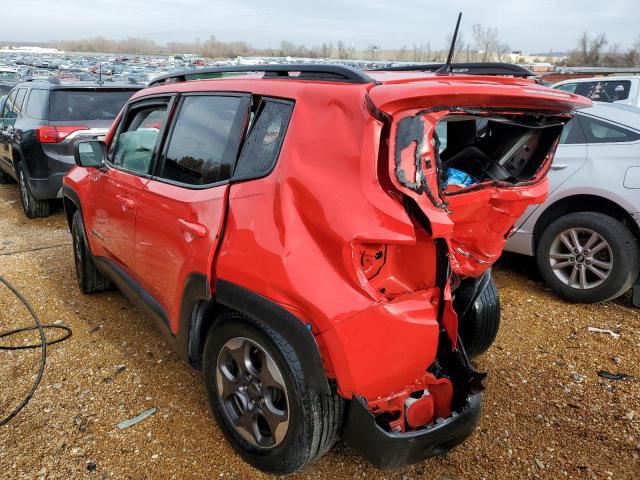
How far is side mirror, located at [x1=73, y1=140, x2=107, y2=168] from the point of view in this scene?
3.27m

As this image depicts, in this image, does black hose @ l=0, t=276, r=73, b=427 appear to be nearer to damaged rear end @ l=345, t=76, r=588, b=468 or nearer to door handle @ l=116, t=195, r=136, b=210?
door handle @ l=116, t=195, r=136, b=210

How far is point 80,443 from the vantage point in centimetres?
251

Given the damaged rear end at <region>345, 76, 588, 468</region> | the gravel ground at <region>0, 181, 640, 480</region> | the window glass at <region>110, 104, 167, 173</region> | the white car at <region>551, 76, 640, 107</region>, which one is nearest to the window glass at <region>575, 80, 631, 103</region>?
the white car at <region>551, 76, 640, 107</region>

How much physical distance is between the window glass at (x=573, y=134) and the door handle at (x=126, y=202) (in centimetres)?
351

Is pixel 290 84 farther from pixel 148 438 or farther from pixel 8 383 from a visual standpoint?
pixel 8 383

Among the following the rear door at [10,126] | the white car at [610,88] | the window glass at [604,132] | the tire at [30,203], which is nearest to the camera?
the window glass at [604,132]

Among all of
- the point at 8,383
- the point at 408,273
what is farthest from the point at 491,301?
the point at 8,383

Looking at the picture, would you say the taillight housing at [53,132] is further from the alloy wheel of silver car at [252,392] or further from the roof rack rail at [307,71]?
the alloy wheel of silver car at [252,392]

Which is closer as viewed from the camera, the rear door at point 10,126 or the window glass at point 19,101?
the rear door at point 10,126

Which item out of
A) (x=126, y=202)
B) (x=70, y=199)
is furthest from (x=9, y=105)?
(x=126, y=202)

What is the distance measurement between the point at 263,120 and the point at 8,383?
2.34 metres

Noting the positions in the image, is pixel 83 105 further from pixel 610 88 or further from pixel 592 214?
pixel 610 88

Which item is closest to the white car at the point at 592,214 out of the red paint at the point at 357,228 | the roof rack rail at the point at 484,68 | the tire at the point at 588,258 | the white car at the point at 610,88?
the tire at the point at 588,258

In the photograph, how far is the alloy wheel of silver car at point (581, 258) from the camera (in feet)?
12.8
